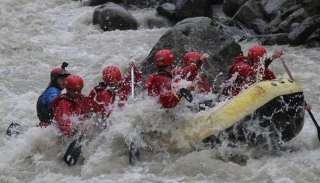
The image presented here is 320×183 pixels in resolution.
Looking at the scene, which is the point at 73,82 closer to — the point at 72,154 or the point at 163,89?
the point at 72,154

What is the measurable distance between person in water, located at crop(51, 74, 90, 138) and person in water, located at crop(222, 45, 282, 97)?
2.09m

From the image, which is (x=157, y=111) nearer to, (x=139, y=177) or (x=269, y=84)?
(x=139, y=177)

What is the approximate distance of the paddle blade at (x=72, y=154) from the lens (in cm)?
618

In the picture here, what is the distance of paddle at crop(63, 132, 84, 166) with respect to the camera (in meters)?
6.18

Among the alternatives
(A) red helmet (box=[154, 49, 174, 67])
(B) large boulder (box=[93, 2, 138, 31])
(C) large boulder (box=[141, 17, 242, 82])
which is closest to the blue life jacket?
(A) red helmet (box=[154, 49, 174, 67])

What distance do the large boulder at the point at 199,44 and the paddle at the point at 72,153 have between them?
130 inches

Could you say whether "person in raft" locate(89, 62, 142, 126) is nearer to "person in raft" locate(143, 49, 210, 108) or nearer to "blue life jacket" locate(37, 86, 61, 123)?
"person in raft" locate(143, 49, 210, 108)

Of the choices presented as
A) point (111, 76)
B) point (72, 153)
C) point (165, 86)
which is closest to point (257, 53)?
point (165, 86)

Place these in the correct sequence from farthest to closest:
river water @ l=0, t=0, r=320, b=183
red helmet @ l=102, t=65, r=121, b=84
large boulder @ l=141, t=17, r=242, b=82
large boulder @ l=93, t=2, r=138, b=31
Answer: large boulder @ l=93, t=2, r=138, b=31 < large boulder @ l=141, t=17, r=242, b=82 < red helmet @ l=102, t=65, r=121, b=84 < river water @ l=0, t=0, r=320, b=183

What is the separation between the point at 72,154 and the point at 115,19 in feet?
31.3

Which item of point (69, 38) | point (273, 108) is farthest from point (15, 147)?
point (69, 38)

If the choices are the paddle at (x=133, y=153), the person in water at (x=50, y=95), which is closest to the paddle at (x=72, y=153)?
the paddle at (x=133, y=153)

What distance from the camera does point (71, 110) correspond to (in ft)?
21.0

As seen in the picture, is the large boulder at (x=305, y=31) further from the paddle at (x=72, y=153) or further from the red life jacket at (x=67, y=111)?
the paddle at (x=72, y=153)
